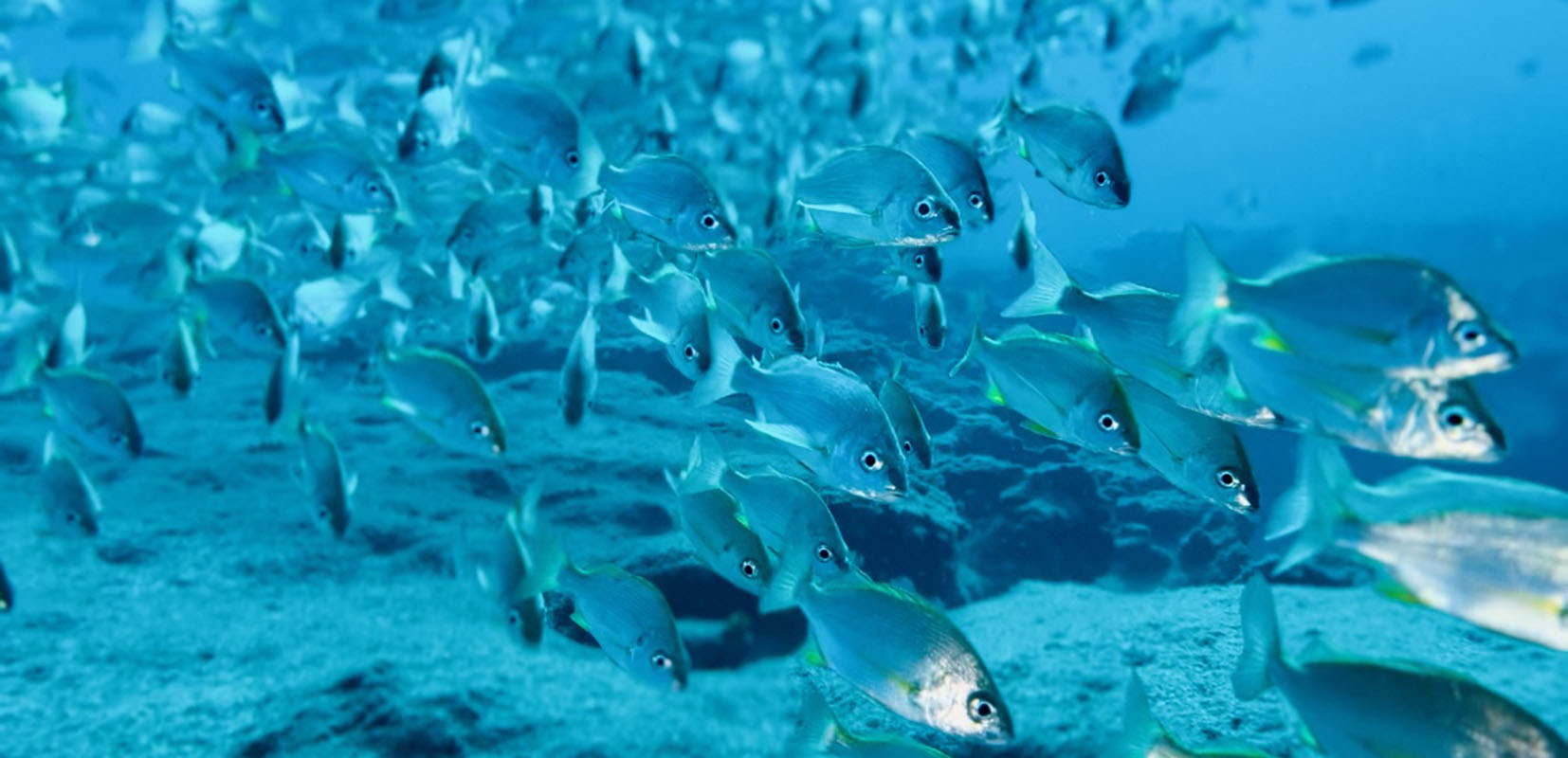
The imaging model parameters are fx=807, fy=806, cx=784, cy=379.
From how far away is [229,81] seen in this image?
4.60 meters

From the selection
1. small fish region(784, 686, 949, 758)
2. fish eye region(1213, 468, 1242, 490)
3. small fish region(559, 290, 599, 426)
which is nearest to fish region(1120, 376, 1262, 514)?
fish eye region(1213, 468, 1242, 490)

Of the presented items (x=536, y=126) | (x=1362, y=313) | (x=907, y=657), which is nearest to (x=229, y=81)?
(x=536, y=126)

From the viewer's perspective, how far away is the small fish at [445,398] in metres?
3.48

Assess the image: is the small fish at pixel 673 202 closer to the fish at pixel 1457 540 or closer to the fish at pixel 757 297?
the fish at pixel 757 297

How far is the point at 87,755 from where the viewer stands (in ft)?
11.9

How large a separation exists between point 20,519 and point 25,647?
228 centimetres

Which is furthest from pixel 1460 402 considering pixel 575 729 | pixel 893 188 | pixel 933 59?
pixel 933 59

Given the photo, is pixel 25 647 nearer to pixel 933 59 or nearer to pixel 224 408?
pixel 224 408

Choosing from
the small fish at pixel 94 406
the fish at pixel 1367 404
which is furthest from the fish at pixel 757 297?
the small fish at pixel 94 406

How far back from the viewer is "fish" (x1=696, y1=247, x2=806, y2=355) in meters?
3.09

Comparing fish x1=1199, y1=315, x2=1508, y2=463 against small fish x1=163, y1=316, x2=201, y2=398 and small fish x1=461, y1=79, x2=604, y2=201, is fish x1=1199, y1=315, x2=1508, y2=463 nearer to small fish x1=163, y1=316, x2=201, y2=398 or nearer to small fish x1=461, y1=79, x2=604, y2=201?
small fish x1=461, y1=79, x2=604, y2=201

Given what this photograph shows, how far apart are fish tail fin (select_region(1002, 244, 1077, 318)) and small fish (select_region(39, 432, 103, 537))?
448cm

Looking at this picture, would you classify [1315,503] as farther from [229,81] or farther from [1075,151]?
[229,81]

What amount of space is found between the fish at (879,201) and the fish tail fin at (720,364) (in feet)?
2.19
